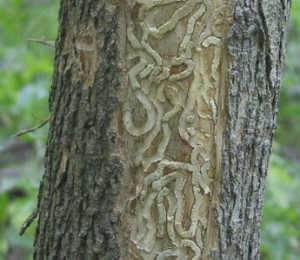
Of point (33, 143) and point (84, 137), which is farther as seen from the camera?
point (33, 143)

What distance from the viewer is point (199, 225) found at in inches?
59.5

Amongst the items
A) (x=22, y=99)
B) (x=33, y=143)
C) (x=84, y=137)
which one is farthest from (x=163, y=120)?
(x=33, y=143)

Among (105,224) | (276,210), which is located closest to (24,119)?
(276,210)

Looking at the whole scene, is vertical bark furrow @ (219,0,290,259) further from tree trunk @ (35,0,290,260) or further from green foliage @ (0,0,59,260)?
green foliage @ (0,0,59,260)

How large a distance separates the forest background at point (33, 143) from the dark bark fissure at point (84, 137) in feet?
4.03

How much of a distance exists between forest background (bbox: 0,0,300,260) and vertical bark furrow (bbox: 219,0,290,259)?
1375mm

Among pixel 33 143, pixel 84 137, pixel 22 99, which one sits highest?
pixel 22 99

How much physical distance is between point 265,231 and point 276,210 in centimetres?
17

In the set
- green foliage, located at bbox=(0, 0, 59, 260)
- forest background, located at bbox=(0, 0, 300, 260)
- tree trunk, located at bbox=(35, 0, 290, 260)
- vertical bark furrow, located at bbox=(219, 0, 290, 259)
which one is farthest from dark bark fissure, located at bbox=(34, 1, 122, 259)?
forest background, located at bbox=(0, 0, 300, 260)

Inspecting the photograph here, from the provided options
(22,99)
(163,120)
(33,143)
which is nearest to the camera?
(163,120)

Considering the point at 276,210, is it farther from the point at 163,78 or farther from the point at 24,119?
the point at 163,78

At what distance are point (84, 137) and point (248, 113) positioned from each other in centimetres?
35

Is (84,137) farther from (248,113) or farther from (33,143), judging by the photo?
(33,143)

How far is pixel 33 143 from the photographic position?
370 cm
